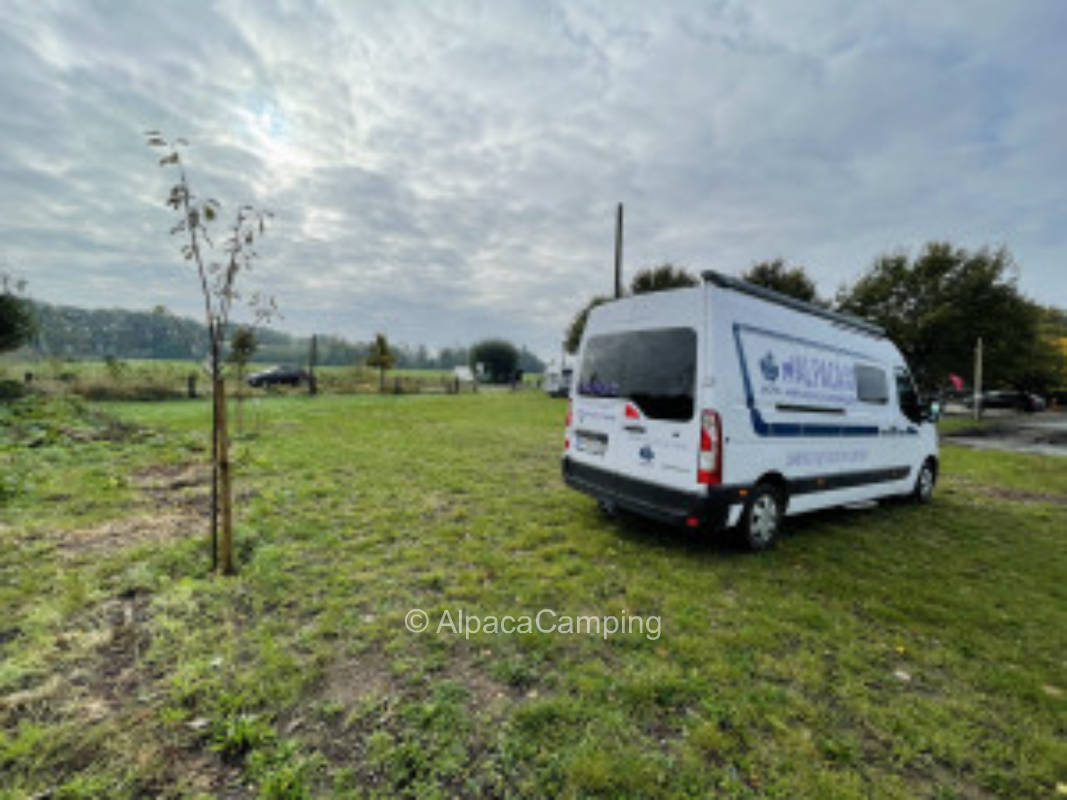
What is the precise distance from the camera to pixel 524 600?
3.32 m

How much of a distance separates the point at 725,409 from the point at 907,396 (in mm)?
4354

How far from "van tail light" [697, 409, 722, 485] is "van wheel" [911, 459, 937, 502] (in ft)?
16.6

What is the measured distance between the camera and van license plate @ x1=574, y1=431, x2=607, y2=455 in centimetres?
476

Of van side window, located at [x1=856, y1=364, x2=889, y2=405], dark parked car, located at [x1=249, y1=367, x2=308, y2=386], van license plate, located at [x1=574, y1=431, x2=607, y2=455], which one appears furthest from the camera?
dark parked car, located at [x1=249, y1=367, x2=308, y2=386]

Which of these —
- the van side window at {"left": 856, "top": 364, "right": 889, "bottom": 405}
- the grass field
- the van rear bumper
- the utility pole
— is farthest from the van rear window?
the utility pole

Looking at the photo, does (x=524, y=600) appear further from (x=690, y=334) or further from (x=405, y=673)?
(x=690, y=334)

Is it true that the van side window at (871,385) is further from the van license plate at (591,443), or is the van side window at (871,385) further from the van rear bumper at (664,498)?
the van license plate at (591,443)

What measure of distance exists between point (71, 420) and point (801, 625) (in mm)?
13343

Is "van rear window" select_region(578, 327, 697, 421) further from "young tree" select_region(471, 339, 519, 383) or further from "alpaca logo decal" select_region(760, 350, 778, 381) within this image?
"young tree" select_region(471, 339, 519, 383)

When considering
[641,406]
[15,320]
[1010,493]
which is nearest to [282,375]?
[15,320]

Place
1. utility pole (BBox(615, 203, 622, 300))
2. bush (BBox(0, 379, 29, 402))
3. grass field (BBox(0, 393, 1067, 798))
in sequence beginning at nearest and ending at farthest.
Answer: grass field (BBox(0, 393, 1067, 798)) < bush (BBox(0, 379, 29, 402)) < utility pole (BBox(615, 203, 622, 300))

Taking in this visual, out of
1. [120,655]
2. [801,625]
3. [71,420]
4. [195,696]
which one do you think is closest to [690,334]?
[801,625]

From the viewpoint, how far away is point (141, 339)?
11.1 m

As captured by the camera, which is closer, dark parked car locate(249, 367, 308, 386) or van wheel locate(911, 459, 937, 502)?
van wheel locate(911, 459, 937, 502)
